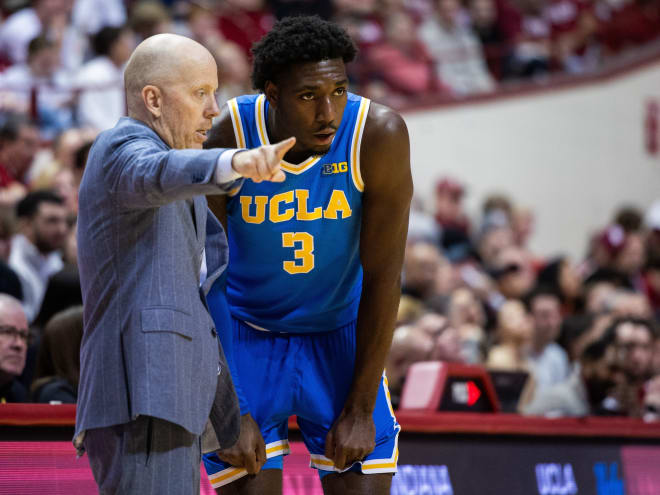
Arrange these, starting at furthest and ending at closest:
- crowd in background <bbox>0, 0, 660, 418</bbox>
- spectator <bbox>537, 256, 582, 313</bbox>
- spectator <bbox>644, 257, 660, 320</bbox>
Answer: spectator <bbox>644, 257, 660, 320</bbox> < spectator <bbox>537, 256, 582, 313</bbox> < crowd in background <bbox>0, 0, 660, 418</bbox>

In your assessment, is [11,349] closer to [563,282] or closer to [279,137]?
[279,137]

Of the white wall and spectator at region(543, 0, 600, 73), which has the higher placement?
spectator at region(543, 0, 600, 73)

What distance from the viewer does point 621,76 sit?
42.9 ft

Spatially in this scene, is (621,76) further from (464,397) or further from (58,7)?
(464,397)

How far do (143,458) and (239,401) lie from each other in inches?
26.8

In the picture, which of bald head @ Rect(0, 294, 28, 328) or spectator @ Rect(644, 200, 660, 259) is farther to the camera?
spectator @ Rect(644, 200, 660, 259)

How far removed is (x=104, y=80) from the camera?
344 inches

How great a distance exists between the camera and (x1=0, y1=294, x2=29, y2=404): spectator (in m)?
4.39

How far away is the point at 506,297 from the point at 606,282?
3.21 ft

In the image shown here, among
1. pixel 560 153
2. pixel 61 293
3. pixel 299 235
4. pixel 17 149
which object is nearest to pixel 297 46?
pixel 299 235

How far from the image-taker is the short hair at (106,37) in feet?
28.7

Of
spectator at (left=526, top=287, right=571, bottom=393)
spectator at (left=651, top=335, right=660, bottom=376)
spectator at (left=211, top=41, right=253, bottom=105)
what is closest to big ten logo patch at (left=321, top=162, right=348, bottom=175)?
spectator at (left=651, top=335, right=660, bottom=376)

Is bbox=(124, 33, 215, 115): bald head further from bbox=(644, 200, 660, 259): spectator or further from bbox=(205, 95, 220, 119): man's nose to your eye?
bbox=(644, 200, 660, 259): spectator

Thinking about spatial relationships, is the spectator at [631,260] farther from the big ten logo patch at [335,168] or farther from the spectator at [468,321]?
the big ten logo patch at [335,168]
